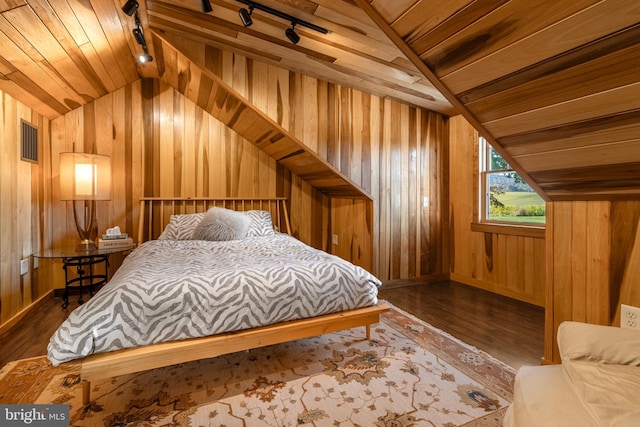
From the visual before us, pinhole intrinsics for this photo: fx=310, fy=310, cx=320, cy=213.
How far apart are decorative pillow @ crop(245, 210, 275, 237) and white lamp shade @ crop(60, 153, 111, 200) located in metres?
1.50

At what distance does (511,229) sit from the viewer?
3.31 m

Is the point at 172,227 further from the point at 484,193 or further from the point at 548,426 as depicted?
the point at 484,193

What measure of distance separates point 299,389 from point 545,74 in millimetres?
1906

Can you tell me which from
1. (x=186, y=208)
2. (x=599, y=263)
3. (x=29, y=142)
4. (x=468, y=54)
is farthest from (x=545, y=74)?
(x=29, y=142)

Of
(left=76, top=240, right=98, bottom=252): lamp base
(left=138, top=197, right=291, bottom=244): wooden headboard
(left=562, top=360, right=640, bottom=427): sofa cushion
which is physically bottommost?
(left=562, top=360, right=640, bottom=427): sofa cushion

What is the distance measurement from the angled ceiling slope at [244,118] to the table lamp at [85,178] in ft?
3.78

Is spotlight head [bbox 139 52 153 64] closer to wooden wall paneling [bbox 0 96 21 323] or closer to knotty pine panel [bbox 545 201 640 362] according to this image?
wooden wall paneling [bbox 0 96 21 323]

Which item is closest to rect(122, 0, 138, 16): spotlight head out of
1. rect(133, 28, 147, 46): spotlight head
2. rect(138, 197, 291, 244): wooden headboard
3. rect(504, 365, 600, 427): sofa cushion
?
rect(133, 28, 147, 46): spotlight head

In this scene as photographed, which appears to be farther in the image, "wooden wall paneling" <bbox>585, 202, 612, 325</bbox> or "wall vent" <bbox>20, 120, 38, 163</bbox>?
"wall vent" <bbox>20, 120, 38, 163</bbox>

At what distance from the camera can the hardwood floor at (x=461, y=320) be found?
2160mm

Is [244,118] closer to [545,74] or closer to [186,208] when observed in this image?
[186,208]

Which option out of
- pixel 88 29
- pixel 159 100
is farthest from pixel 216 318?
pixel 159 100

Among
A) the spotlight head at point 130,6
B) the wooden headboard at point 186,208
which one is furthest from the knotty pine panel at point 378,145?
the spotlight head at point 130,6

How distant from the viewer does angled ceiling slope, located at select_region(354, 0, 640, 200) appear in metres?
1.03
